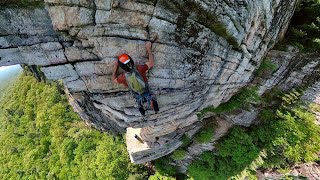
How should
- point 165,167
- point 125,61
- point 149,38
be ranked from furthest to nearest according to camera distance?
1. point 165,167
2. point 149,38
3. point 125,61

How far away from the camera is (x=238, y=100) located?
11.4 meters

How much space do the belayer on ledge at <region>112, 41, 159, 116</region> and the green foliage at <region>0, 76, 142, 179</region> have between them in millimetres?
11560

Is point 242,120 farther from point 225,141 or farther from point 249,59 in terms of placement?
point 249,59

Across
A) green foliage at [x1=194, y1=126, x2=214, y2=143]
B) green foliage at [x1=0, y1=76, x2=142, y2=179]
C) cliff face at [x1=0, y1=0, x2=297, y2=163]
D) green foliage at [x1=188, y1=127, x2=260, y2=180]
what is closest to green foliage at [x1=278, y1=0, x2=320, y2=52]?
cliff face at [x1=0, y1=0, x2=297, y2=163]

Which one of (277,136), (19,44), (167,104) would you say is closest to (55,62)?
(19,44)

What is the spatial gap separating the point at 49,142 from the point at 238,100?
16.2 meters

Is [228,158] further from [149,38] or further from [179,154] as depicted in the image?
[149,38]

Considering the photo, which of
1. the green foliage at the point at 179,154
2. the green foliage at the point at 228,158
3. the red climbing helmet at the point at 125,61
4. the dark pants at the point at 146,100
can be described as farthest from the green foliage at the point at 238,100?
the red climbing helmet at the point at 125,61

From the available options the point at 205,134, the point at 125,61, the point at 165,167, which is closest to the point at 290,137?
the point at 205,134

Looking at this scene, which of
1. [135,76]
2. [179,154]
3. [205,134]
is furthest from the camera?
[179,154]

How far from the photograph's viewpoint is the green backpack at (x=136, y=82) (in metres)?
Answer: 6.84

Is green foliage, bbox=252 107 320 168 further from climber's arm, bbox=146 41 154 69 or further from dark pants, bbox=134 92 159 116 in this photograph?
climber's arm, bbox=146 41 154 69

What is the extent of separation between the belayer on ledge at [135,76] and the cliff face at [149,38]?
0.85 feet

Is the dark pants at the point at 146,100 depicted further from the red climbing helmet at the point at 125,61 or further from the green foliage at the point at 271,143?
the green foliage at the point at 271,143
